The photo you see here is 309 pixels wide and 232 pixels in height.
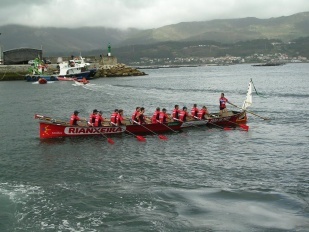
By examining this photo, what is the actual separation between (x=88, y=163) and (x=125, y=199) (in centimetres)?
810

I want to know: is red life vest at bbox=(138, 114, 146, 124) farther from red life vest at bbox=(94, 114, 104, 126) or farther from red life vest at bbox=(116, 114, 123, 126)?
red life vest at bbox=(94, 114, 104, 126)

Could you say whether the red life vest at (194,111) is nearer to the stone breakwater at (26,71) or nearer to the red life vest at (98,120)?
the red life vest at (98,120)

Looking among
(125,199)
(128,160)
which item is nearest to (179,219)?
(125,199)

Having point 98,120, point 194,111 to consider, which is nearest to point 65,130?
point 98,120

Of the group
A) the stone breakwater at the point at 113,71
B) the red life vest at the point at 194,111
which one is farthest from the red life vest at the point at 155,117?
the stone breakwater at the point at 113,71

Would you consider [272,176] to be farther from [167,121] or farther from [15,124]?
[15,124]

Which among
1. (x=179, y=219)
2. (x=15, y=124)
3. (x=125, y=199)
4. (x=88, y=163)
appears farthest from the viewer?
(x=15, y=124)

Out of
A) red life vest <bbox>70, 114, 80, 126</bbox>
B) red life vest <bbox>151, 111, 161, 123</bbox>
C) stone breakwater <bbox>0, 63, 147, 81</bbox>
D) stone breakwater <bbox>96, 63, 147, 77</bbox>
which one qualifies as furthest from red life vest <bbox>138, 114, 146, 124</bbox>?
stone breakwater <bbox>96, 63, 147, 77</bbox>

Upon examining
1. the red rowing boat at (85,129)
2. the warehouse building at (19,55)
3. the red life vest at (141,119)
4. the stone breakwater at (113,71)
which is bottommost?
the red rowing boat at (85,129)

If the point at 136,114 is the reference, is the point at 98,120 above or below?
below

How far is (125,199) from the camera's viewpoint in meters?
20.8

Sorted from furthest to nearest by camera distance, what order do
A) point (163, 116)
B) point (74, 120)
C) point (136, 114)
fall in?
point (163, 116)
point (136, 114)
point (74, 120)

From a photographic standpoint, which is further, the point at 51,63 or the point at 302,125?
the point at 51,63

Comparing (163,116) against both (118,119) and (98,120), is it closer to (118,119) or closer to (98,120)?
(118,119)
